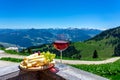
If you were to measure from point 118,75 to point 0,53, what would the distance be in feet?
67.5

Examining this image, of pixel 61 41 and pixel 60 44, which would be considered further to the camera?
pixel 60 44

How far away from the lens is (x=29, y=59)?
7395 millimetres

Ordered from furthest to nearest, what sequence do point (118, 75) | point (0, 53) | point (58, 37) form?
point (0, 53), point (118, 75), point (58, 37)

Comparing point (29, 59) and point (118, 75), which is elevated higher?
point (29, 59)

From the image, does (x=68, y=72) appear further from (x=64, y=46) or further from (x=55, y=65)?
(x=64, y=46)

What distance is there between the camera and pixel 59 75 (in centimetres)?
740

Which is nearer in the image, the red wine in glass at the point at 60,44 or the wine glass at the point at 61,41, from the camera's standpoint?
the wine glass at the point at 61,41

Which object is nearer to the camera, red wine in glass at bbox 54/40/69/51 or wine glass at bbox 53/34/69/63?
wine glass at bbox 53/34/69/63

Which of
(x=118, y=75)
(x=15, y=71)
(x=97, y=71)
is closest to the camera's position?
(x=15, y=71)

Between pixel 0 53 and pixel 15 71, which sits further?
pixel 0 53

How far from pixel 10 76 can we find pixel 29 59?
862 millimetres

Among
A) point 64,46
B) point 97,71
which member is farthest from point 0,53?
point 64,46

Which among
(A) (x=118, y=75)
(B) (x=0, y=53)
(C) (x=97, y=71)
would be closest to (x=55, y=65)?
(A) (x=118, y=75)

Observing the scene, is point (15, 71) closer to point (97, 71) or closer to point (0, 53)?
point (97, 71)
